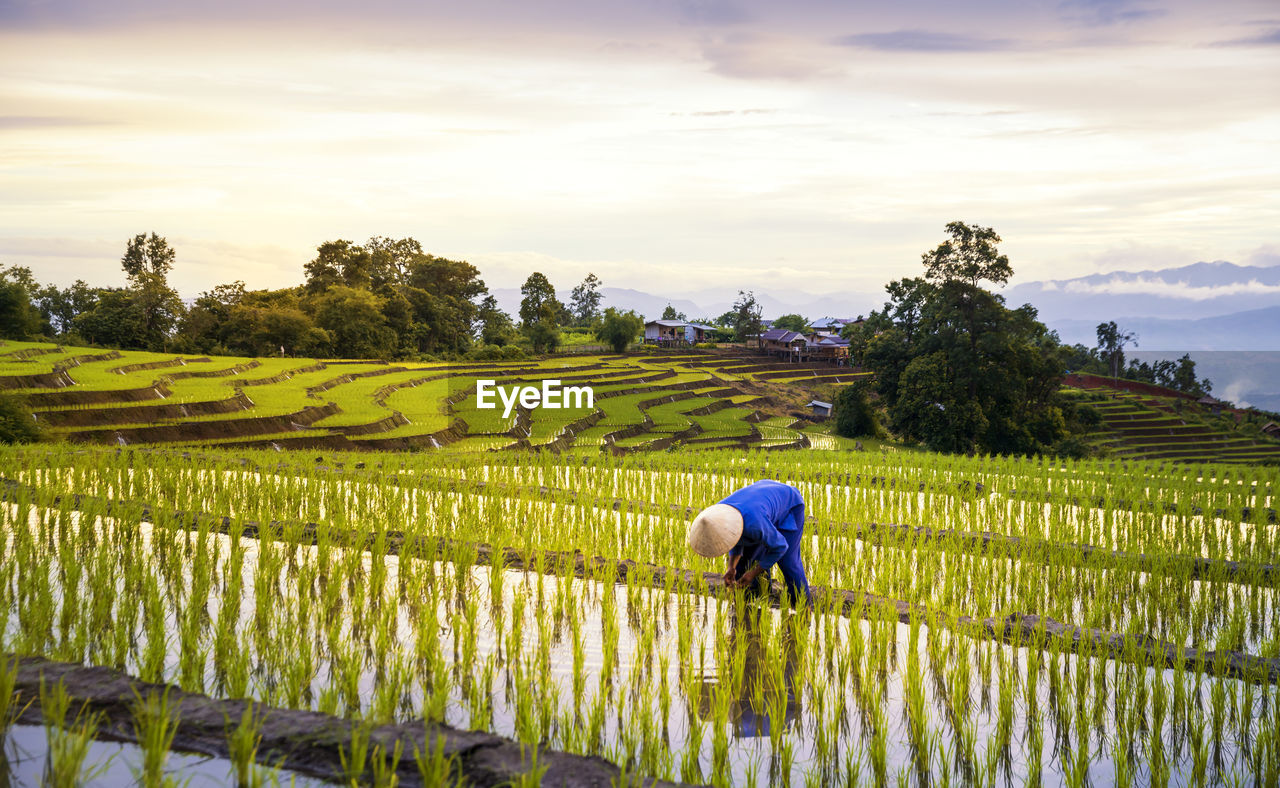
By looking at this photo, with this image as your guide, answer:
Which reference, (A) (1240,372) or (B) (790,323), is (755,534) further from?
(A) (1240,372)

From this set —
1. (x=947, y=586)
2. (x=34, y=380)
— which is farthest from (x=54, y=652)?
(x=34, y=380)

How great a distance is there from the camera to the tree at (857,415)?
2728 cm

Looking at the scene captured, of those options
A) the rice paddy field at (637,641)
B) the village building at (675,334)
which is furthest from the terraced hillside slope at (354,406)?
the village building at (675,334)

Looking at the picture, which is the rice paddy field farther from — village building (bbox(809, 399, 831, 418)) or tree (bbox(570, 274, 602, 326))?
tree (bbox(570, 274, 602, 326))

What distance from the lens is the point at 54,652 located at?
382cm

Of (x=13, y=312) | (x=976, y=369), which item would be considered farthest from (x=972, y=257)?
(x=13, y=312)

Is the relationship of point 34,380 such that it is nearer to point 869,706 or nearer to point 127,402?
point 127,402

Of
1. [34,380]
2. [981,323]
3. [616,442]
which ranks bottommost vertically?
[616,442]

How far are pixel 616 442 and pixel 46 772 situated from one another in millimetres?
14996

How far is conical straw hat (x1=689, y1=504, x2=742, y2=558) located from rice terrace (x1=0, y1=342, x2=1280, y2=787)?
16.2 inches

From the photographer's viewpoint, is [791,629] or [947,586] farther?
[947,586]

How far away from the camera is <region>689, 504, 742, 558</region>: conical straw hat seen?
3.79 m

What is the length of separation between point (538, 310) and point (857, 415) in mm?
23710
